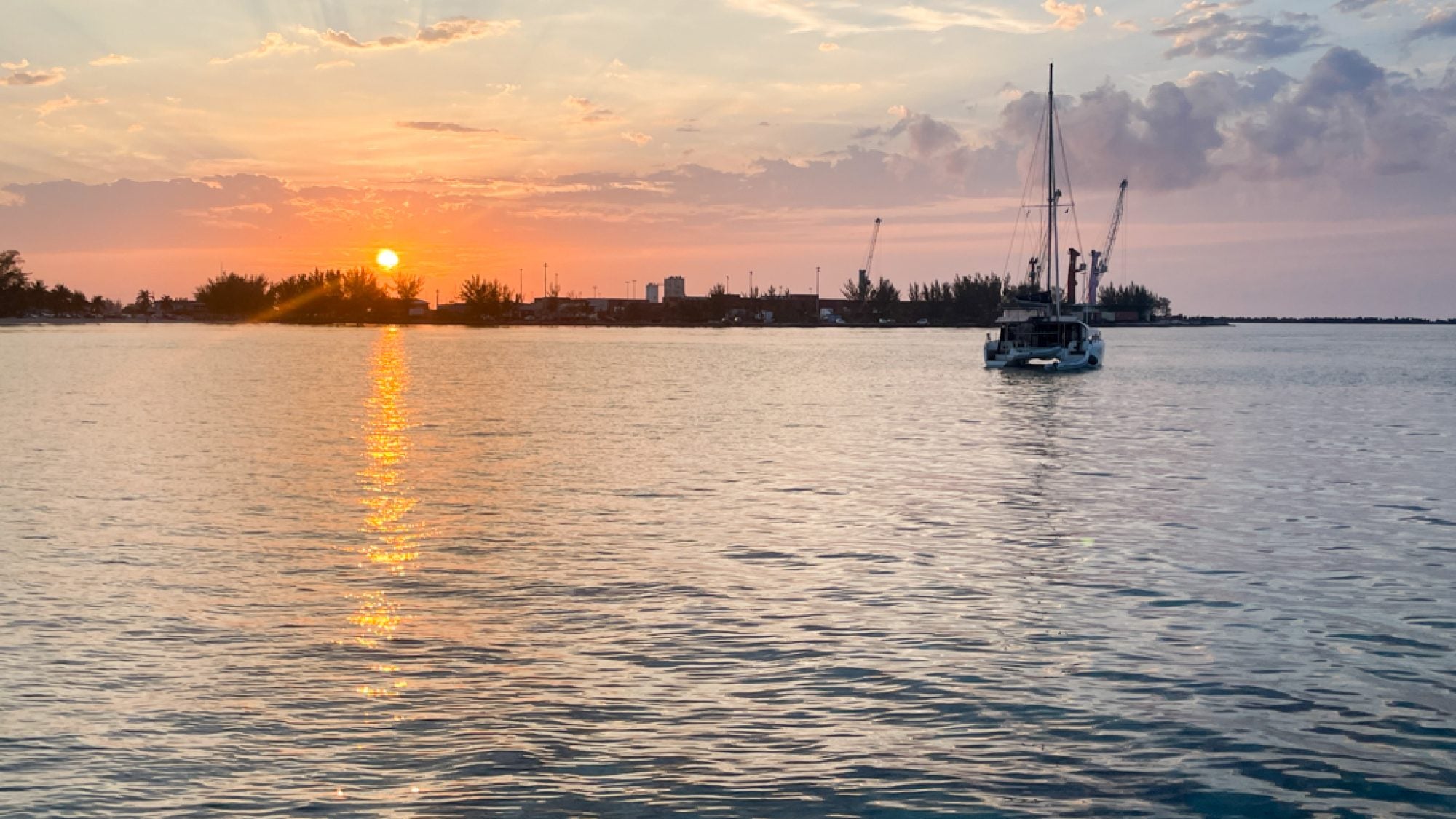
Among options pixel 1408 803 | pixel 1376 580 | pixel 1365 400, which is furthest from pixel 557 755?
pixel 1365 400

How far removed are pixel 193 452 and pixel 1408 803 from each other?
123 ft

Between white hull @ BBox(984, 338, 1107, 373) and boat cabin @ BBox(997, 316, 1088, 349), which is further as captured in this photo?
boat cabin @ BBox(997, 316, 1088, 349)

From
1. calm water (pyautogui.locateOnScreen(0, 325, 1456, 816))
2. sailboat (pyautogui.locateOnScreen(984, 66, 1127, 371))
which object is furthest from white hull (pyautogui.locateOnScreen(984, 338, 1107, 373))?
calm water (pyautogui.locateOnScreen(0, 325, 1456, 816))

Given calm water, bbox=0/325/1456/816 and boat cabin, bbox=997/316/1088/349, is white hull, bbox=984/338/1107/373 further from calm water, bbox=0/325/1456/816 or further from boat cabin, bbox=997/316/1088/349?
calm water, bbox=0/325/1456/816

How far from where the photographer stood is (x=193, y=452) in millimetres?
41625

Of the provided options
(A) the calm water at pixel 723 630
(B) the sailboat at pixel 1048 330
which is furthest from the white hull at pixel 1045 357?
(A) the calm water at pixel 723 630

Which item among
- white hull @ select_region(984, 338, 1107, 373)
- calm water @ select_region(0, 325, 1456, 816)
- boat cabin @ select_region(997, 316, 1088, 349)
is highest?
boat cabin @ select_region(997, 316, 1088, 349)

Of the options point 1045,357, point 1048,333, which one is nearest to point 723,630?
point 1045,357

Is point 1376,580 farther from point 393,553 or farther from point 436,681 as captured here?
point 393,553

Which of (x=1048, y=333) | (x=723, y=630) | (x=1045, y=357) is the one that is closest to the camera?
(x=723, y=630)

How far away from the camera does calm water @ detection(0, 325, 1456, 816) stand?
11906 millimetres

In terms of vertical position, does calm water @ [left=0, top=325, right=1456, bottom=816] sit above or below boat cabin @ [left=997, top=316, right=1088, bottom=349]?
below

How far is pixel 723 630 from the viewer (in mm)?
17500

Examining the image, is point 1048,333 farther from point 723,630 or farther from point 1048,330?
point 723,630
